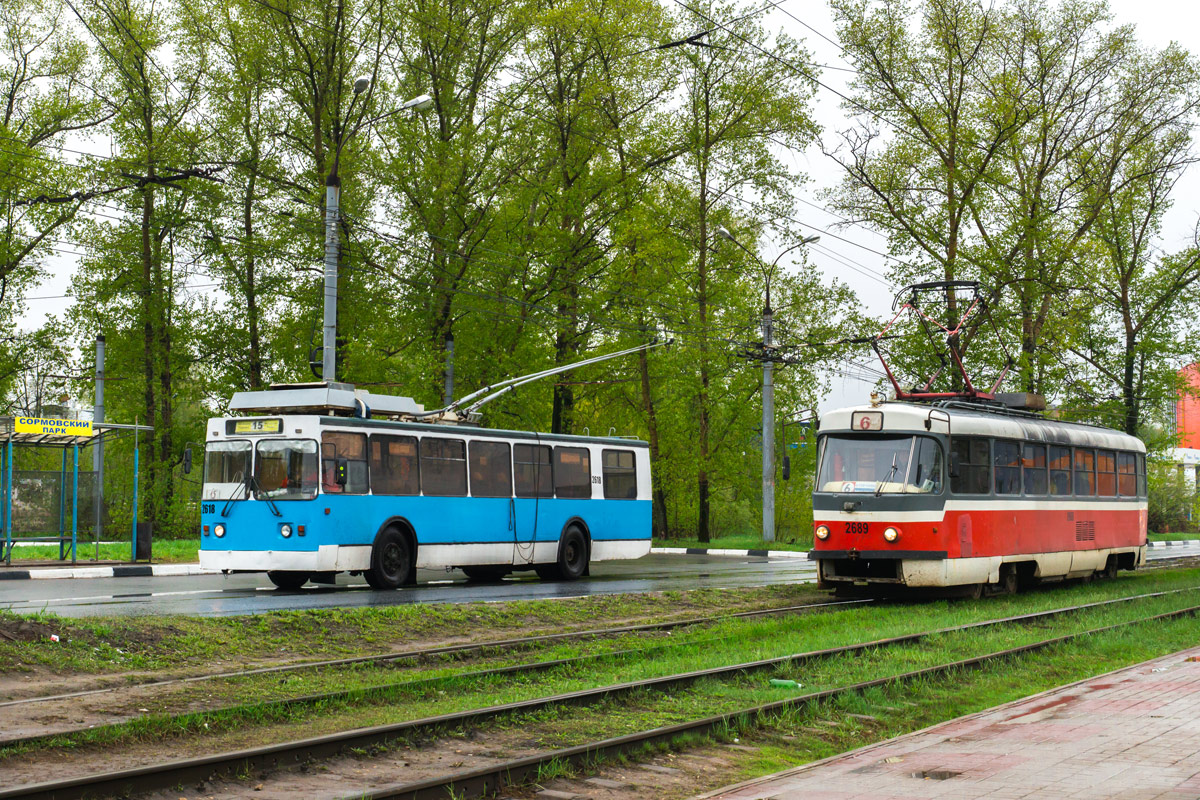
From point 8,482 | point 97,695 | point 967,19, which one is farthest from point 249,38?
point 97,695

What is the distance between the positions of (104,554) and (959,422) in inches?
752

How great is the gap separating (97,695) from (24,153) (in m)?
27.6

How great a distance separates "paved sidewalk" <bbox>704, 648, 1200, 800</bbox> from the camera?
6.81 metres

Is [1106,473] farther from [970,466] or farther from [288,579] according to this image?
[288,579]

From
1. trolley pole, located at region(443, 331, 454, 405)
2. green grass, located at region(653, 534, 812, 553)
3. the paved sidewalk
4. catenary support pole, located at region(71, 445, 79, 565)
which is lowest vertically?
green grass, located at region(653, 534, 812, 553)

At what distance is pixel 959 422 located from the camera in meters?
18.9

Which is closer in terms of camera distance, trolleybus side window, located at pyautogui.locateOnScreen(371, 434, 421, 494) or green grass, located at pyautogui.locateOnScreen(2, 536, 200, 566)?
trolleybus side window, located at pyautogui.locateOnScreen(371, 434, 421, 494)

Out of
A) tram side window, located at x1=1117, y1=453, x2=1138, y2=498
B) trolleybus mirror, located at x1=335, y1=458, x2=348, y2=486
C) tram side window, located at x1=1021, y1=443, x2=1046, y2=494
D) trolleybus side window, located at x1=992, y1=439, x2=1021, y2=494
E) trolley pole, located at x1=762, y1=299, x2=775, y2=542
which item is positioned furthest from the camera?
trolley pole, located at x1=762, y1=299, x2=775, y2=542

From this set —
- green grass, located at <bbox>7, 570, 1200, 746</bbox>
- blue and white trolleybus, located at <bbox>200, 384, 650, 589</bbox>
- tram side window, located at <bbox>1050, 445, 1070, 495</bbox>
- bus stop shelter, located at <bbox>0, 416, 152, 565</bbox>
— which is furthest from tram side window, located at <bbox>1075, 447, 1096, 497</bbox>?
bus stop shelter, located at <bbox>0, 416, 152, 565</bbox>

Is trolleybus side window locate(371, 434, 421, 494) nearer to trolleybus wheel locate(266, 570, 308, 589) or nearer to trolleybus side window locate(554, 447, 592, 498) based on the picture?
trolleybus wheel locate(266, 570, 308, 589)

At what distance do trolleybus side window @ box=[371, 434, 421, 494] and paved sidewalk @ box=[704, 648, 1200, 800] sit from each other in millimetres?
11681

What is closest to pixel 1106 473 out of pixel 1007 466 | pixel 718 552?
pixel 1007 466

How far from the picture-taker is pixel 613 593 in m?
19.5

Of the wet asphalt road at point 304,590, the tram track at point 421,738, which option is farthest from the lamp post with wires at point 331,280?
the tram track at point 421,738
